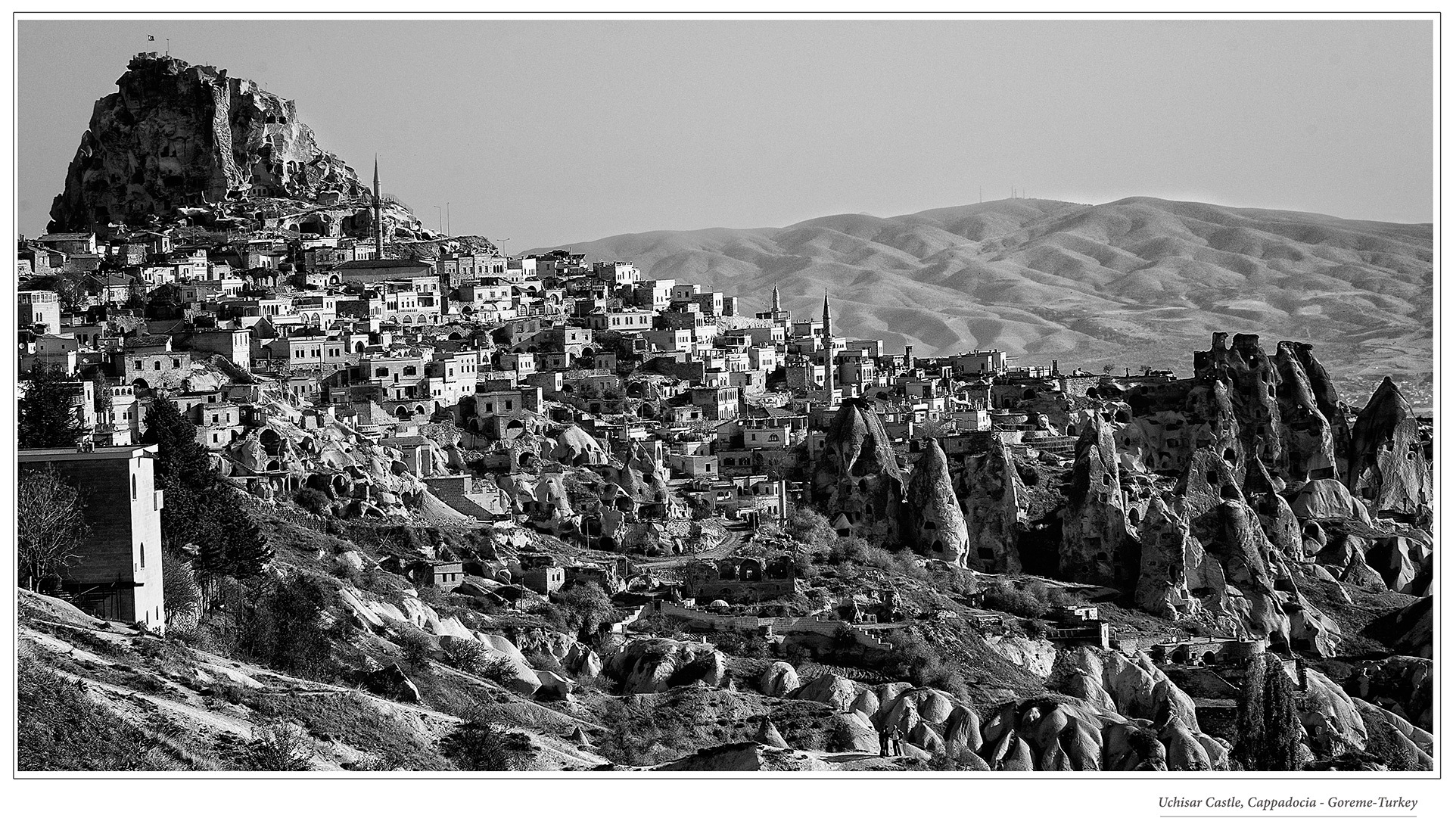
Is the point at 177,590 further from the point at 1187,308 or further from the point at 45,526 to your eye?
the point at 1187,308

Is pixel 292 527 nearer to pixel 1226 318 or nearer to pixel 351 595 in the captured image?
pixel 351 595

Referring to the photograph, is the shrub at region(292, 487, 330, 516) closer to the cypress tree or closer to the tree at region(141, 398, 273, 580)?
the tree at region(141, 398, 273, 580)

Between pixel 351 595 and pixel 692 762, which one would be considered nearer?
pixel 692 762

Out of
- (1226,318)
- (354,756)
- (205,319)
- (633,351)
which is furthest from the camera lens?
(1226,318)

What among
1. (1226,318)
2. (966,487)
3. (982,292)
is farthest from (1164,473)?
(982,292)

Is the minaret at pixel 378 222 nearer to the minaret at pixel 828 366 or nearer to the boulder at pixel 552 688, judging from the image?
the minaret at pixel 828 366

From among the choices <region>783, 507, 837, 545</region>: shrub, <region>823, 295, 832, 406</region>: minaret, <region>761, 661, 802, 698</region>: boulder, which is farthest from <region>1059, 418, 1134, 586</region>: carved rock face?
<region>761, 661, 802, 698</region>: boulder
